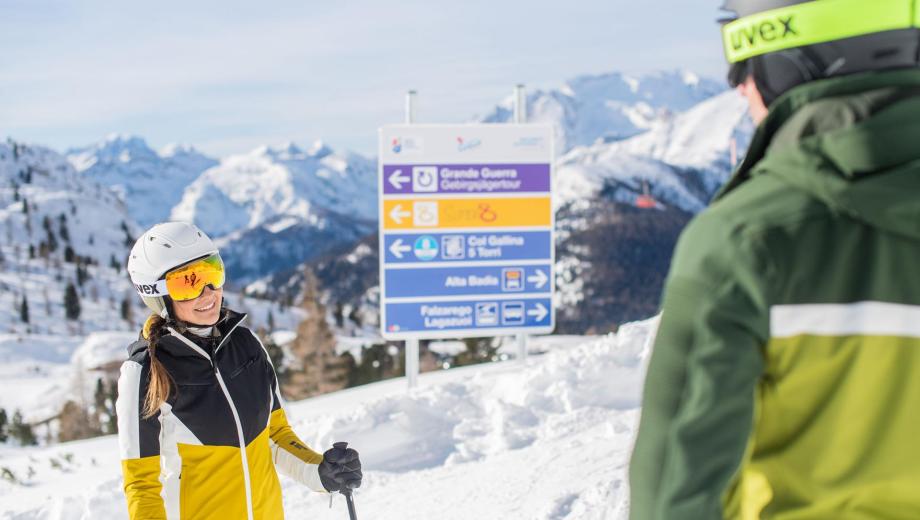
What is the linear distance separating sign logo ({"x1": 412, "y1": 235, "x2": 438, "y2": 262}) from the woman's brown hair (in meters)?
7.04

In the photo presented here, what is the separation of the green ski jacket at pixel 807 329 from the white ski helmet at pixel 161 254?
7.55 ft

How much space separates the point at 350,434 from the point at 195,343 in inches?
181

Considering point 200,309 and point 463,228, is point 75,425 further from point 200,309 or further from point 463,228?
point 200,309

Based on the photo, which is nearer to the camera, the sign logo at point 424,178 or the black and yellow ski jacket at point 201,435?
the black and yellow ski jacket at point 201,435

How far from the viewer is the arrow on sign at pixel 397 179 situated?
970 cm

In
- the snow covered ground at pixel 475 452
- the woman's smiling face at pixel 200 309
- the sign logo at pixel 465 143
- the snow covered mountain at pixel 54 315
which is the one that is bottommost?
the snow covered mountain at pixel 54 315

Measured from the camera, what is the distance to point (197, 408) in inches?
113

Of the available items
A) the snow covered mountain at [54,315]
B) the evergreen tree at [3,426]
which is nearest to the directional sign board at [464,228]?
the evergreen tree at [3,426]

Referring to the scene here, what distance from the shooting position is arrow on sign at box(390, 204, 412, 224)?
977 centimetres

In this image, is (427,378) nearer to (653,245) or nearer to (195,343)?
(195,343)

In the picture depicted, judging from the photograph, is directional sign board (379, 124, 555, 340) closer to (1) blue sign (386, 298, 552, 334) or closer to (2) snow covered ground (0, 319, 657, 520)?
(1) blue sign (386, 298, 552, 334)

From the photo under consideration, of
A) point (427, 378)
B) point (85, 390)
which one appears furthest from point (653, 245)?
point (427, 378)

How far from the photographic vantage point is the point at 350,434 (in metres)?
7.38

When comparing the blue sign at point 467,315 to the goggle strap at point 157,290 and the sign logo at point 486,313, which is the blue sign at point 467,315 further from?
the goggle strap at point 157,290
